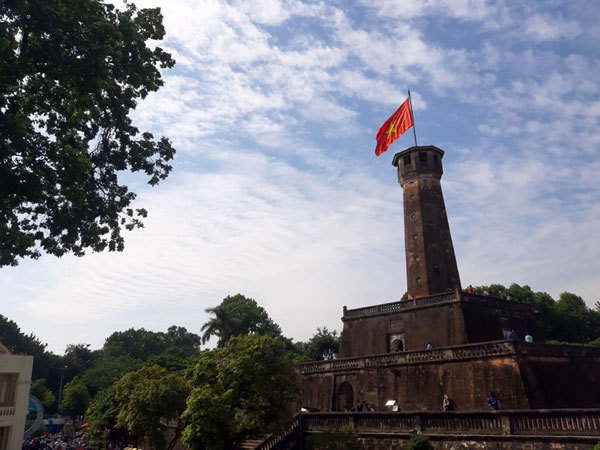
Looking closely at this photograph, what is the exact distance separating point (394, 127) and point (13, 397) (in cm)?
2724

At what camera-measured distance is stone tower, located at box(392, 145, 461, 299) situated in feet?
102

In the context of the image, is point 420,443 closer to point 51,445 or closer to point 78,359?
point 51,445

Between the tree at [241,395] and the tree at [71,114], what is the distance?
6831mm

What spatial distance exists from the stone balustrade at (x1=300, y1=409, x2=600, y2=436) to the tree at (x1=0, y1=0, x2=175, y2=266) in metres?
12.4

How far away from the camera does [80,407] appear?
55.4 meters

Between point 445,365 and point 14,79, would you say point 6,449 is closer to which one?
point 14,79

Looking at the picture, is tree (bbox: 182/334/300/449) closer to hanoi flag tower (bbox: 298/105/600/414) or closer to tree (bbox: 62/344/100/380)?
hanoi flag tower (bbox: 298/105/600/414)

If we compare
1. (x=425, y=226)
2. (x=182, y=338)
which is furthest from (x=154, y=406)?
(x=182, y=338)

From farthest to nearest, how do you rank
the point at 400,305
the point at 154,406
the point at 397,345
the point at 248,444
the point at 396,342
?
the point at 400,305 → the point at 396,342 → the point at 397,345 → the point at 248,444 → the point at 154,406

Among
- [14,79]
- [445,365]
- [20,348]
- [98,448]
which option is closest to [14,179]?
[14,79]

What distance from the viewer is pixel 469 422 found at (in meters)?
17.3

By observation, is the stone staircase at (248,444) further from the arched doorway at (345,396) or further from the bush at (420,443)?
the bush at (420,443)

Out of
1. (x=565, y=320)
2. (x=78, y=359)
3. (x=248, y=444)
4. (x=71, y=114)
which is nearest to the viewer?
(x=71, y=114)

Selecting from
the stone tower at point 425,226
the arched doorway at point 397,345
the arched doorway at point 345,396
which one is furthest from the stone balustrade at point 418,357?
the stone tower at point 425,226
